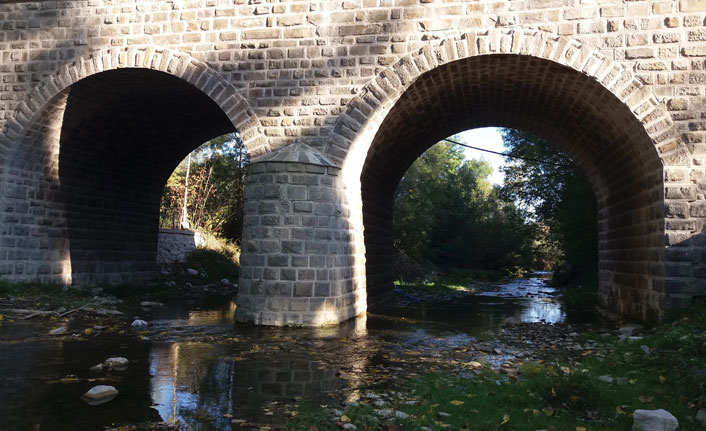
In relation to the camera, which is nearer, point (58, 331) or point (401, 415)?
point (401, 415)

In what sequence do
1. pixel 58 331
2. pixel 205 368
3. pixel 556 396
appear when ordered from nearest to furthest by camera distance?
pixel 556 396, pixel 205 368, pixel 58 331

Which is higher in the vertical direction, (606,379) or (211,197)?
(211,197)

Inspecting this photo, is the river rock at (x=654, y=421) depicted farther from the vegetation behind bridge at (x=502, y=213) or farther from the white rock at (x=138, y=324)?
the vegetation behind bridge at (x=502, y=213)

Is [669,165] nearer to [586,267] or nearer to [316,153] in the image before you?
[316,153]

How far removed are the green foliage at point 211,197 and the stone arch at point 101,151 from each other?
8954mm

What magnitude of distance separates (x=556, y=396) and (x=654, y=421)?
0.73 metres

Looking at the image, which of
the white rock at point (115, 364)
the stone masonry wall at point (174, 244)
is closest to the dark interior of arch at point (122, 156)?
the stone masonry wall at point (174, 244)

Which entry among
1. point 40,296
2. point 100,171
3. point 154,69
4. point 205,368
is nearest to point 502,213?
point 100,171

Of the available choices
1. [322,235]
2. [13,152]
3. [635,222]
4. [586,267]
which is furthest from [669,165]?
[586,267]

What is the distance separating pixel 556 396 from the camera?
380 centimetres

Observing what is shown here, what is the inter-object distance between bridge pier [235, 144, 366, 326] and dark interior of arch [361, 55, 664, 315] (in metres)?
2.11

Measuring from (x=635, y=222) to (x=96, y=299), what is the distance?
9.80 metres

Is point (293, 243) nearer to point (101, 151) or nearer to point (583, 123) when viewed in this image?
point (583, 123)

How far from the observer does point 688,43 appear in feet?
25.2
